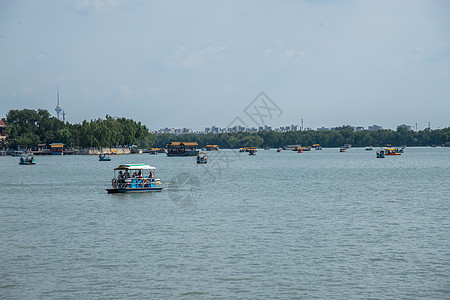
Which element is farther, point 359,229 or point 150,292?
point 359,229

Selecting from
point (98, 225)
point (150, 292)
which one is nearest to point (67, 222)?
point (98, 225)

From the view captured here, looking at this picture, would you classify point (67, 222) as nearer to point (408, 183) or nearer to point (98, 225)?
point (98, 225)

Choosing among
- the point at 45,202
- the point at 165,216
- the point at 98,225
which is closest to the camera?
the point at 98,225

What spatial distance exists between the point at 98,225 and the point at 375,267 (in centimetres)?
2109

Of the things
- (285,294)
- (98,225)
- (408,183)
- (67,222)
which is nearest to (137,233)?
(98,225)

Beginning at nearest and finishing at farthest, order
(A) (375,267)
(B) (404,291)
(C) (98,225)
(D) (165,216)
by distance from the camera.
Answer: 1. (B) (404,291)
2. (A) (375,267)
3. (C) (98,225)
4. (D) (165,216)

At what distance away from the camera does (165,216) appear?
44.1m

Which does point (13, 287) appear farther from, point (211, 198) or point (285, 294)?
point (211, 198)

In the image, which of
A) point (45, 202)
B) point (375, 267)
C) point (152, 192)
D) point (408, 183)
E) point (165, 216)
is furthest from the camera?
point (408, 183)

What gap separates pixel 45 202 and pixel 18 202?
114 inches

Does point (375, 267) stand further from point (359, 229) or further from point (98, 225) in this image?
point (98, 225)

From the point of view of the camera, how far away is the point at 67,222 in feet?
135

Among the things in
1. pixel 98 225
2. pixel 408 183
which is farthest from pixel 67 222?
pixel 408 183

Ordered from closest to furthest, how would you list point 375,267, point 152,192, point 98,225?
point 375,267 < point 98,225 < point 152,192
